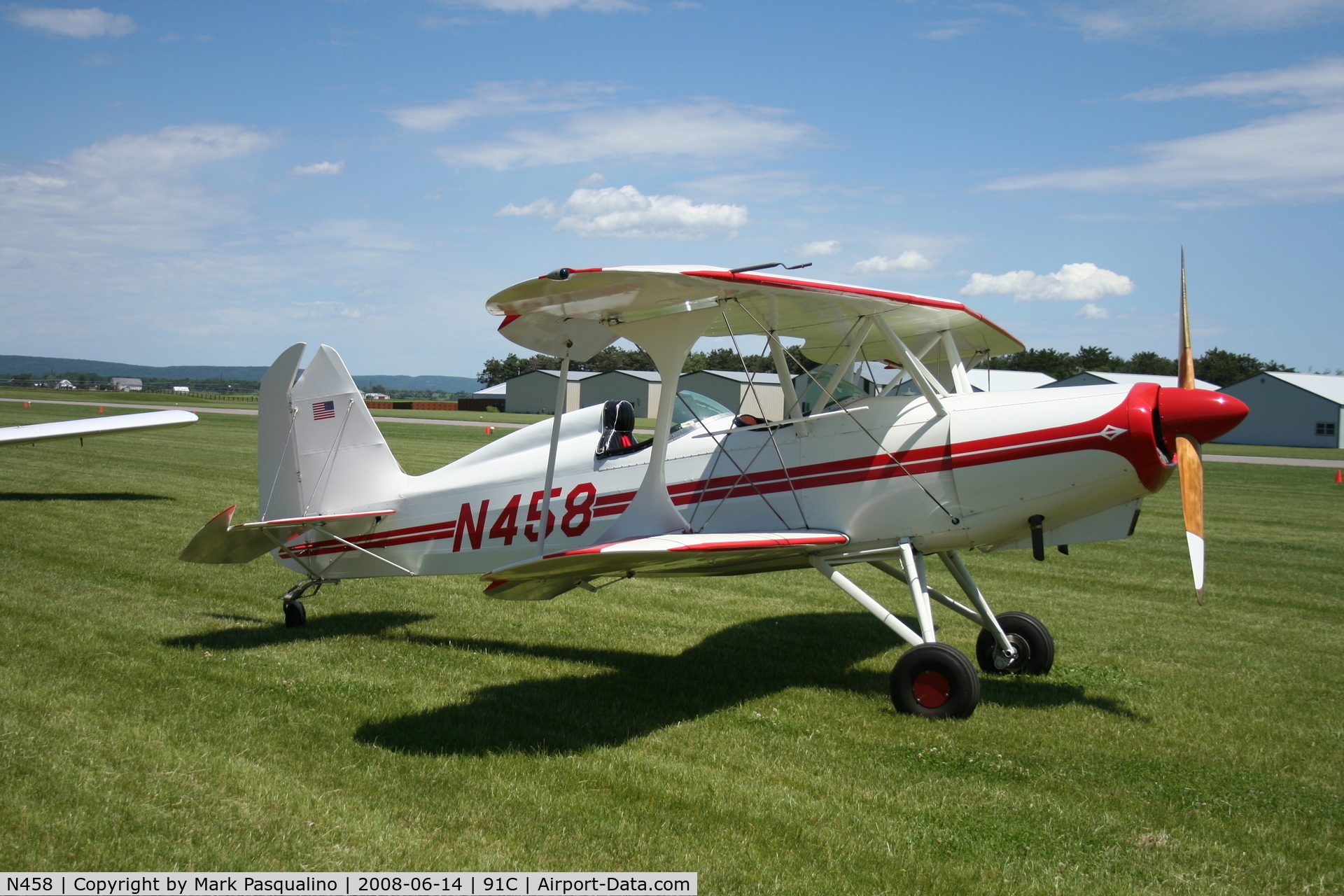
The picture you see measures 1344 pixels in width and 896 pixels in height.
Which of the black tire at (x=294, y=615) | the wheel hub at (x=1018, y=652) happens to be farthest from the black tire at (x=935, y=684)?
the black tire at (x=294, y=615)

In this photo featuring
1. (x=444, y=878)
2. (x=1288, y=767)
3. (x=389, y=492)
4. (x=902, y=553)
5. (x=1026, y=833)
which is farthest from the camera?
(x=389, y=492)

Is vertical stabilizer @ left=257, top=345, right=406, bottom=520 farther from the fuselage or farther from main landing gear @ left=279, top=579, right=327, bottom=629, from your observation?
the fuselage

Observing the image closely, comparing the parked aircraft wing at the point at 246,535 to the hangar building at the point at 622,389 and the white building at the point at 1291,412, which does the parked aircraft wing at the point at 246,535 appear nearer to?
the hangar building at the point at 622,389

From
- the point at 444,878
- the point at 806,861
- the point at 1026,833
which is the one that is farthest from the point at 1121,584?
the point at 444,878

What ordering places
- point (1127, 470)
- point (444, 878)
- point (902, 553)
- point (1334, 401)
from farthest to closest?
1. point (1334, 401)
2. point (902, 553)
3. point (1127, 470)
4. point (444, 878)

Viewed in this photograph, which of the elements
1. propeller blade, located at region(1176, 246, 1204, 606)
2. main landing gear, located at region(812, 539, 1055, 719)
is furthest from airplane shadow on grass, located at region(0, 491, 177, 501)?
propeller blade, located at region(1176, 246, 1204, 606)

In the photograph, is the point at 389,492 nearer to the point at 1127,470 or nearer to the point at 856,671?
the point at 856,671

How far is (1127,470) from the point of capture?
573 centimetres

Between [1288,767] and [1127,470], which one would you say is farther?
[1127,470]

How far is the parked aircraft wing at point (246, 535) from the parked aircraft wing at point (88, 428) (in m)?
12.0

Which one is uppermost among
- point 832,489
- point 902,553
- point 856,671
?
point 832,489

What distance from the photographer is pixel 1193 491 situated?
573 centimetres

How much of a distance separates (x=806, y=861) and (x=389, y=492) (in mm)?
5204

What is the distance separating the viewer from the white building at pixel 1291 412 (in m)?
53.1
